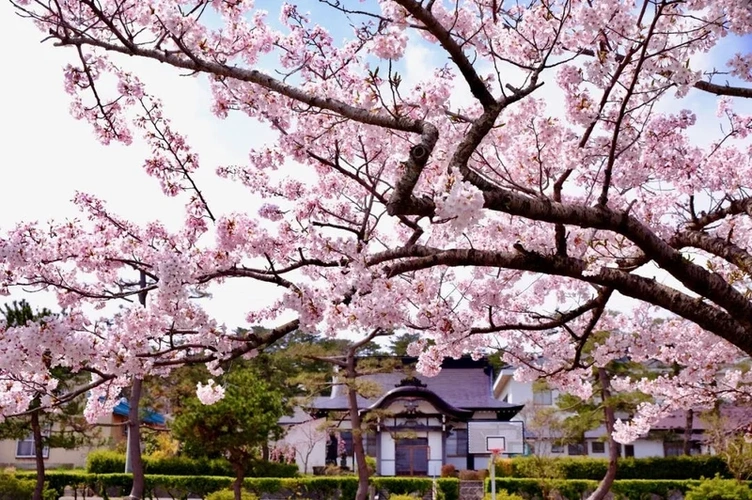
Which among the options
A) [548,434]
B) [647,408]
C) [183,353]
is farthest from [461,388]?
[183,353]

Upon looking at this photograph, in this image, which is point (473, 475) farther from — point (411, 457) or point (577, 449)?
point (577, 449)

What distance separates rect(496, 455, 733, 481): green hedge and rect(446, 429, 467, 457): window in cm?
365

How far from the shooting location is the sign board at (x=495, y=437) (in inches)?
651

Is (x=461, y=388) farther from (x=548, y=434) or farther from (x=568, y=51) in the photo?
(x=568, y=51)

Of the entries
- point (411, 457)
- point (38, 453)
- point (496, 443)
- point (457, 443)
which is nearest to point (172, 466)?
point (38, 453)

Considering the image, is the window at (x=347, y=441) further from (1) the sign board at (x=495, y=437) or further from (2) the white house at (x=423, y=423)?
(1) the sign board at (x=495, y=437)

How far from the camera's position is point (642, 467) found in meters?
24.1

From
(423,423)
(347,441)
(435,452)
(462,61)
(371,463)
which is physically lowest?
(371,463)

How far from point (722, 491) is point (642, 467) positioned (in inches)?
335

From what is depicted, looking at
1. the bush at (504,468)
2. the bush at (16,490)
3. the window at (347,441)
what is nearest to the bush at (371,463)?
the window at (347,441)

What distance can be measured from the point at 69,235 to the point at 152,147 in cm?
104

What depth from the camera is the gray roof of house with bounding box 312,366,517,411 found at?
28328mm

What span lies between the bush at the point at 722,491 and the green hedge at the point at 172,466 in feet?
41.4

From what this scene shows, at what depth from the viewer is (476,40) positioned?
5.87 m
